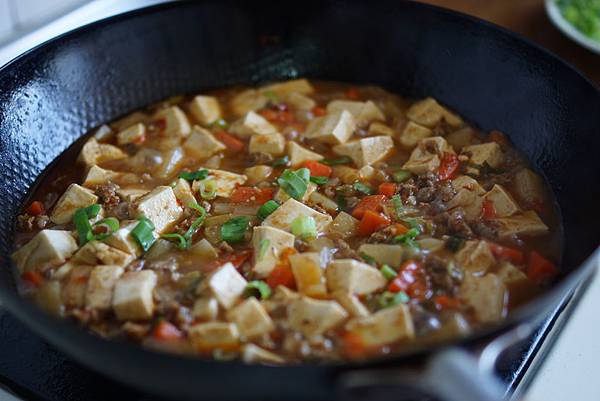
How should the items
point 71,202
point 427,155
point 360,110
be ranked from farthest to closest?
point 360,110
point 427,155
point 71,202

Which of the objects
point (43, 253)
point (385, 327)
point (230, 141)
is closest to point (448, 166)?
point (230, 141)

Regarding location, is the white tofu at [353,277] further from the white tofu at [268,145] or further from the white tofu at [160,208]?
the white tofu at [268,145]

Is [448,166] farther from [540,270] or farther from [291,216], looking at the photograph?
[291,216]


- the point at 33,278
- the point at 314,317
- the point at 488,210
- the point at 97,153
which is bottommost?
the point at 488,210

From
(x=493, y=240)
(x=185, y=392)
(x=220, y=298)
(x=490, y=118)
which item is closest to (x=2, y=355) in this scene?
(x=220, y=298)

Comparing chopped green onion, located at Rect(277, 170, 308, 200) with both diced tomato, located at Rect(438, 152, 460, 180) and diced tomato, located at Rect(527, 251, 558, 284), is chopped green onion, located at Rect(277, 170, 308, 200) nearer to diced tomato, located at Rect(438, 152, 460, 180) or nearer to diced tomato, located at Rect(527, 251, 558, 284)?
diced tomato, located at Rect(438, 152, 460, 180)

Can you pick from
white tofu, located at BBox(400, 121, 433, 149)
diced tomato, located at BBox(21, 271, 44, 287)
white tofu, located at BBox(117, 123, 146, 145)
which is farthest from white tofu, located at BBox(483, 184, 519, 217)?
diced tomato, located at BBox(21, 271, 44, 287)
